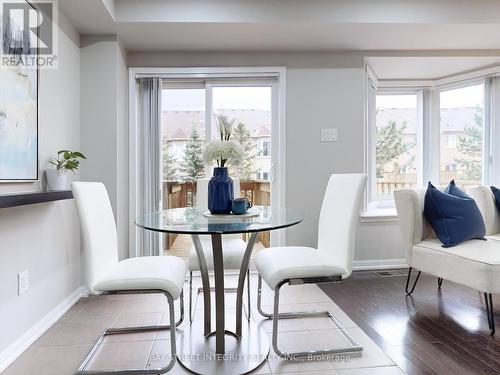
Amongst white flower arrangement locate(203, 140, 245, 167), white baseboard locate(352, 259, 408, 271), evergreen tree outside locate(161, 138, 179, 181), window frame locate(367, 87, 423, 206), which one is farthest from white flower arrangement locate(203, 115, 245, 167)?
window frame locate(367, 87, 423, 206)

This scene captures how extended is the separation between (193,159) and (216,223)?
5.83ft

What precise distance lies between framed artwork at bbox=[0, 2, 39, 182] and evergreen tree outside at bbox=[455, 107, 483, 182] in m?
4.12

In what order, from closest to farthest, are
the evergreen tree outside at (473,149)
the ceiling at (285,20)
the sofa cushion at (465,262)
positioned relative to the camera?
the sofa cushion at (465,262) < the ceiling at (285,20) < the evergreen tree outside at (473,149)

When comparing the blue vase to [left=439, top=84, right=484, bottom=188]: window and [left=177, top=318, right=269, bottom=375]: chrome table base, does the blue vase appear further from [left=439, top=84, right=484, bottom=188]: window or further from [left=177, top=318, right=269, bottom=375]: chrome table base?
[left=439, top=84, right=484, bottom=188]: window

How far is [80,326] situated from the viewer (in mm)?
2092

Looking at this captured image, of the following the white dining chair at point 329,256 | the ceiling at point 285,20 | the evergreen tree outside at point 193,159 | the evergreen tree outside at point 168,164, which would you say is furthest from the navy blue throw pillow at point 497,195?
the evergreen tree outside at point 168,164

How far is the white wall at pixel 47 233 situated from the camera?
1718 millimetres

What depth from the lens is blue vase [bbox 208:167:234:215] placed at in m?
1.84

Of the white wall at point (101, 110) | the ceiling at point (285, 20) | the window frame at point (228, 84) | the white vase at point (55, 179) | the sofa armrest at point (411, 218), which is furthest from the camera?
the window frame at point (228, 84)

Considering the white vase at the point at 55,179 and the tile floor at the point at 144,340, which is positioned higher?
the white vase at the point at 55,179

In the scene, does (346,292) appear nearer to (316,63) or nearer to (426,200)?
(426,200)

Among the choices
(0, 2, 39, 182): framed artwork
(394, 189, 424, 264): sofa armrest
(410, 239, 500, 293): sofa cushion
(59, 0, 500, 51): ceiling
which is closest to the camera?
(0, 2, 39, 182): framed artwork

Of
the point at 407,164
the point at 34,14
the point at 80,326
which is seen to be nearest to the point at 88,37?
the point at 34,14

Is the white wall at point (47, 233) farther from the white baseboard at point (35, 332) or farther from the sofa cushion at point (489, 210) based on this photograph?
the sofa cushion at point (489, 210)
